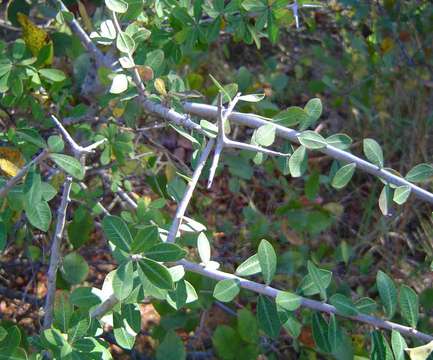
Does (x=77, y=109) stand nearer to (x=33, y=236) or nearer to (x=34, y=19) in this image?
(x=33, y=236)

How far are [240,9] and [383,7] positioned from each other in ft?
4.14

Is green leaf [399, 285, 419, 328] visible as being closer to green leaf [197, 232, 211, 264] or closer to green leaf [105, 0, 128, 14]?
green leaf [197, 232, 211, 264]

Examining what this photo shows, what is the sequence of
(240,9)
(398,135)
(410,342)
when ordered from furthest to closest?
(398,135), (410,342), (240,9)

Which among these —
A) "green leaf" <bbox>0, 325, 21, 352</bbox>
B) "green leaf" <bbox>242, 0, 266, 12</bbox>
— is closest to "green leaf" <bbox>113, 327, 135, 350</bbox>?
"green leaf" <bbox>0, 325, 21, 352</bbox>

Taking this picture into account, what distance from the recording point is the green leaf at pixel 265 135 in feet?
3.42

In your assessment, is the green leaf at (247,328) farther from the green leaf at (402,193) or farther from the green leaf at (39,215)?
the green leaf at (39,215)

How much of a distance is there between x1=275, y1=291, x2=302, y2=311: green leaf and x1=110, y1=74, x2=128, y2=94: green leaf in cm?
44

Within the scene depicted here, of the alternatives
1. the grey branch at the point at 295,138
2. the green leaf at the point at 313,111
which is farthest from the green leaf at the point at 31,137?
the green leaf at the point at 313,111

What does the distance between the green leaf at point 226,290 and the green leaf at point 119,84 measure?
0.38m

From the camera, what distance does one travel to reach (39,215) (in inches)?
34.5

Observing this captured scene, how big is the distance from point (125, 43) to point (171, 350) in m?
0.64

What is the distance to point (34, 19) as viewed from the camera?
2.01m

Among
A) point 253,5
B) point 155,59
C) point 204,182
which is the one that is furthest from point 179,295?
point 204,182

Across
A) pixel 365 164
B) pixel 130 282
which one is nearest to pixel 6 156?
pixel 130 282
